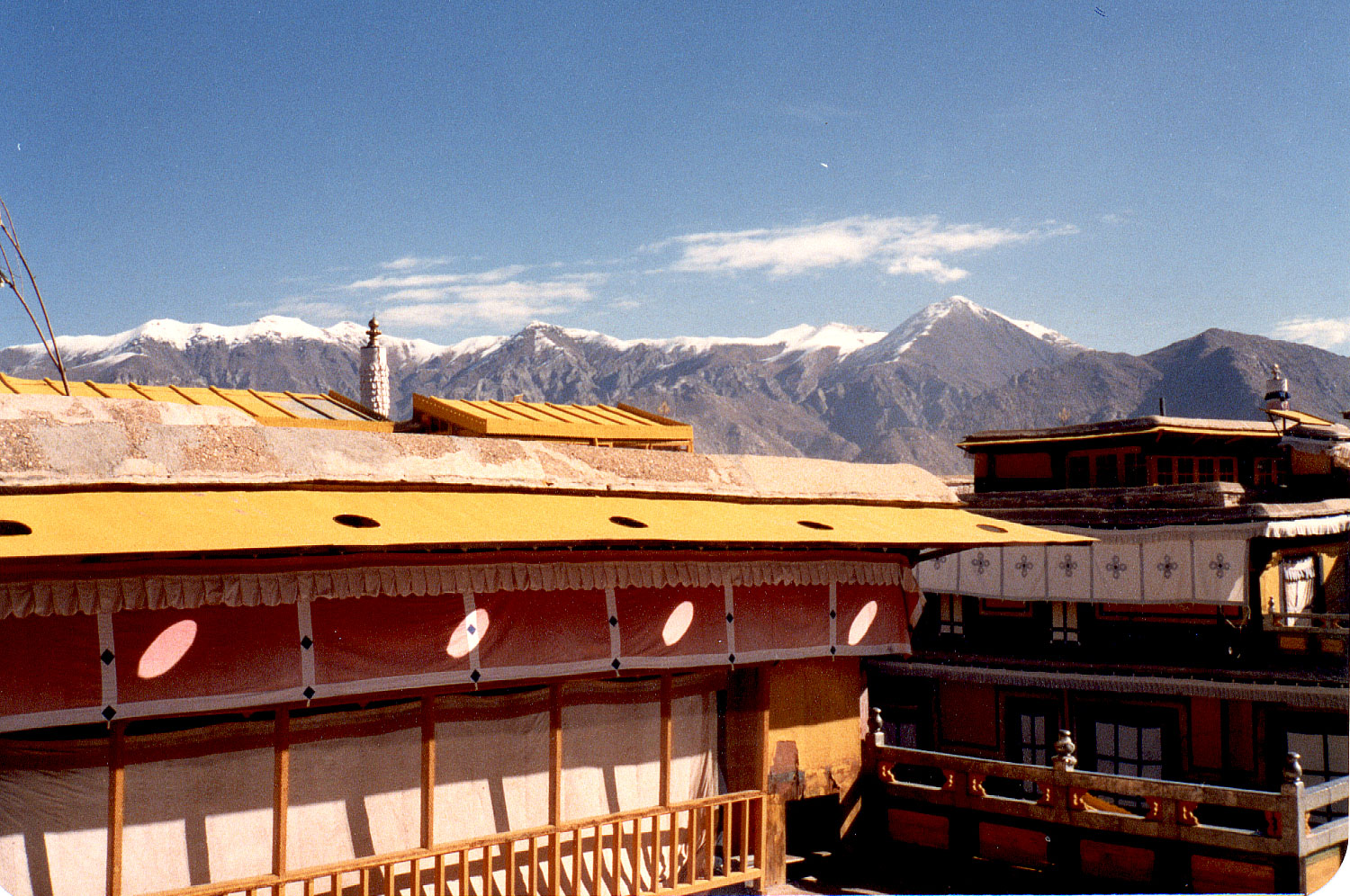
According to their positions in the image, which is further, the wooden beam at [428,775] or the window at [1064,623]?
the window at [1064,623]

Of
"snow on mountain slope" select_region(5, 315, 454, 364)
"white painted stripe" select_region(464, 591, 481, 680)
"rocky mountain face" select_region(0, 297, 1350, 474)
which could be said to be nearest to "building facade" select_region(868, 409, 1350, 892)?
"white painted stripe" select_region(464, 591, 481, 680)

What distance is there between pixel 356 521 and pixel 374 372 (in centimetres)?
2394

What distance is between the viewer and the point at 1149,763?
18406 mm

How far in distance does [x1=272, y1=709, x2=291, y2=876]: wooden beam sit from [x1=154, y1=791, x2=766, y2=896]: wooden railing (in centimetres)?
13

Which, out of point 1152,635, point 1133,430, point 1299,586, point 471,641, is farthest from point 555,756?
A: point 1133,430

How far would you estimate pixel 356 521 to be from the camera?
22.5ft

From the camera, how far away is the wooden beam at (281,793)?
285 inches

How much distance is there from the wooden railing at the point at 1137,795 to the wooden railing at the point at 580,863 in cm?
226

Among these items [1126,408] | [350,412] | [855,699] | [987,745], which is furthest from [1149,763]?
[1126,408]

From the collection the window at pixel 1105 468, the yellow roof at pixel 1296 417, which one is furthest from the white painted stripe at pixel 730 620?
the yellow roof at pixel 1296 417

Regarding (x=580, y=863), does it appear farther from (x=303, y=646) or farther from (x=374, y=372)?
(x=374, y=372)

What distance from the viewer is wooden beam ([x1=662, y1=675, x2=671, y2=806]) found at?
30.9 feet

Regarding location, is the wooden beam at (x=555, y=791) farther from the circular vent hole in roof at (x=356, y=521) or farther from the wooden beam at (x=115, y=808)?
the wooden beam at (x=115, y=808)

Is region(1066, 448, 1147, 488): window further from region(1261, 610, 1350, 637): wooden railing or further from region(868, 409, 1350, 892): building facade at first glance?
region(1261, 610, 1350, 637): wooden railing
